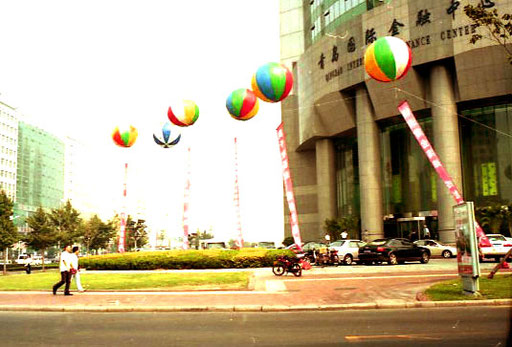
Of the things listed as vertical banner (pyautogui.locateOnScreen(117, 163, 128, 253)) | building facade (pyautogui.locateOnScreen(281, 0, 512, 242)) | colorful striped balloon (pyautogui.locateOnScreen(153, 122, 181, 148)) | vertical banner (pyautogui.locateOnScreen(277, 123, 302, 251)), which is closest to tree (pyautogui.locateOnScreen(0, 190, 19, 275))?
vertical banner (pyautogui.locateOnScreen(117, 163, 128, 253))

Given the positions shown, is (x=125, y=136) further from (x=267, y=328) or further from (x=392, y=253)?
(x=267, y=328)

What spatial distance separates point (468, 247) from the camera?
1421 centimetres

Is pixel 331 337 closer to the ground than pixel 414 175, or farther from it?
closer to the ground

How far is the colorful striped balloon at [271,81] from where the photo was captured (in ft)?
75.9

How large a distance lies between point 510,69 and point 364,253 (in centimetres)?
2495

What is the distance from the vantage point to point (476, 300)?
522 inches

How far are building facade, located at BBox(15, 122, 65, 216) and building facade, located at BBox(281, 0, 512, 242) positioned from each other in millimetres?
90734

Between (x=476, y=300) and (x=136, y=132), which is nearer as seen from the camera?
(x=476, y=300)

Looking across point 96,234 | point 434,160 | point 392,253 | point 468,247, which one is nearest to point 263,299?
point 468,247

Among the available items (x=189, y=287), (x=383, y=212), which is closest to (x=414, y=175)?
(x=383, y=212)

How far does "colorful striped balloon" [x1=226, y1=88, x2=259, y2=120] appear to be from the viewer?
26219 millimetres

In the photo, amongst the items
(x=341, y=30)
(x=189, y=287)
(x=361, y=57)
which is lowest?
(x=189, y=287)

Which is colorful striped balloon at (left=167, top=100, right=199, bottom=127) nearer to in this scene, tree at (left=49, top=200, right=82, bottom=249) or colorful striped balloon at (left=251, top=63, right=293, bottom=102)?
colorful striped balloon at (left=251, top=63, right=293, bottom=102)

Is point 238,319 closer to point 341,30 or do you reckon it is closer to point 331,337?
point 331,337
